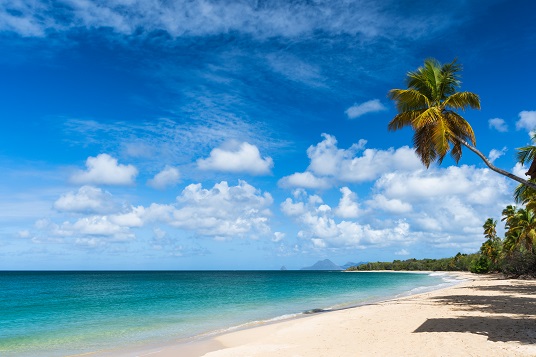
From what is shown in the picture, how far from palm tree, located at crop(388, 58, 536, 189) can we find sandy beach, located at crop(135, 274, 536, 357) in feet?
21.7

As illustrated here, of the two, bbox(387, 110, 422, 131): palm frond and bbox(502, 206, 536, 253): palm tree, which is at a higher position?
bbox(387, 110, 422, 131): palm frond

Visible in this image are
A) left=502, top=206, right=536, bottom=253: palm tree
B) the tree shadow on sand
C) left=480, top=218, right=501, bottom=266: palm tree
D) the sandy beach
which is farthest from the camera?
left=480, top=218, right=501, bottom=266: palm tree

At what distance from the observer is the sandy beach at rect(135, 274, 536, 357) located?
10297mm

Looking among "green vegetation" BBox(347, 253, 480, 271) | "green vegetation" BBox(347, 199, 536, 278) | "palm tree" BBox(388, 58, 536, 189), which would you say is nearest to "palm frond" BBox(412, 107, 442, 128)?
"palm tree" BBox(388, 58, 536, 189)

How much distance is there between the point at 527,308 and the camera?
1711cm

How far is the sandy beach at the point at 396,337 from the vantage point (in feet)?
33.8

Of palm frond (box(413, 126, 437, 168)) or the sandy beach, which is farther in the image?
palm frond (box(413, 126, 437, 168))

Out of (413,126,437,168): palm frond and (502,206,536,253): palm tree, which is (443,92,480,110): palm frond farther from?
(502,206,536,253): palm tree

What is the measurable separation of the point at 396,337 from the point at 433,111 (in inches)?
394

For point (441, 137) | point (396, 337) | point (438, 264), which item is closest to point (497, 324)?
point (396, 337)

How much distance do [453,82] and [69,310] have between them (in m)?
31.5

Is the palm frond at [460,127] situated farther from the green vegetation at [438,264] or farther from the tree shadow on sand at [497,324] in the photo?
the green vegetation at [438,264]

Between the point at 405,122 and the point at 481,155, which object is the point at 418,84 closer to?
the point at 405,122

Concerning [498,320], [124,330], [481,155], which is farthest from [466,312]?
[124,330]
